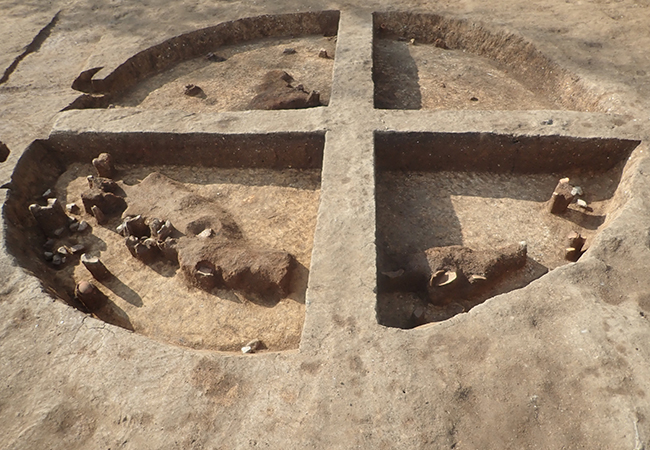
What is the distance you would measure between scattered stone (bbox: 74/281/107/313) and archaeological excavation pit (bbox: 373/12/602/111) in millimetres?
3361

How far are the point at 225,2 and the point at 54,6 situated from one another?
2822 millimetres

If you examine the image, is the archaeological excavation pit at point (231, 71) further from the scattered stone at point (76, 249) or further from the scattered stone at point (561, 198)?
the scattered stone at point (561, 198)

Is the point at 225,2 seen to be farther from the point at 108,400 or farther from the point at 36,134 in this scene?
the point at 108,400

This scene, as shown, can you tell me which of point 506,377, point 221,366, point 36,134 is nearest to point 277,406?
point 221,366

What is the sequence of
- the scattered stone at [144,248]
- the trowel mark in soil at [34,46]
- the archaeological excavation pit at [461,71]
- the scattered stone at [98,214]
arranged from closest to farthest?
the scattered stone at [144,248], the scattered stone at [98,214], the archaeological excavation pit at [461,71], the trowel mark in soil at [34,46]

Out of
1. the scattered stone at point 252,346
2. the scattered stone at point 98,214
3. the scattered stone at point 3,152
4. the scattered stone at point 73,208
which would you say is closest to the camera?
the scattered stone at point 252,346

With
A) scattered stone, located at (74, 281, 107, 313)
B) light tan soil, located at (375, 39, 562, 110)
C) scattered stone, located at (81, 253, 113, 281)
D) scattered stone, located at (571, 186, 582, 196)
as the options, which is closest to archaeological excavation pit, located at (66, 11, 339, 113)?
light tan soil, located at (375, 39, 562, 110)

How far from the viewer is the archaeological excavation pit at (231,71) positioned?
193 inches

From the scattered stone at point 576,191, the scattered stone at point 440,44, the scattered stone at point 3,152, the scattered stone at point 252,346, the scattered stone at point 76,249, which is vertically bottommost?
the scattered stone at point 576,191

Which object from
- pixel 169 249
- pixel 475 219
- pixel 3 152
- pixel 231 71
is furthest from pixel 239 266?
pixel 231 71

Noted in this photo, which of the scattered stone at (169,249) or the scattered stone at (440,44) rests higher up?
the scattered stone at (440,44)

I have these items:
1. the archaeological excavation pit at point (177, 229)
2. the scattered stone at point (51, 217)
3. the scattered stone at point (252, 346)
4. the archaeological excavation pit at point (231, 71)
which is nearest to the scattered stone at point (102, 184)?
the archaeological excavation pit at point (177, 229)

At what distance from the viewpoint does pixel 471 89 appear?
196 inches

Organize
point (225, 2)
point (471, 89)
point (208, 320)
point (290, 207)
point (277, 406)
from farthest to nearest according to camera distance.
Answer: point (225, 2)
point (471, 89)
point (290, 207)
point (208, 320)
point (277, 406)
